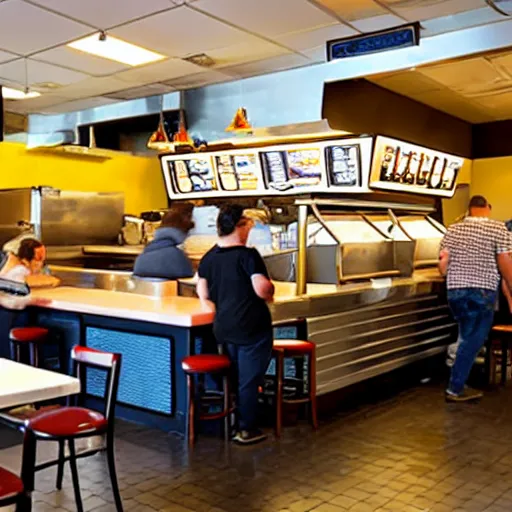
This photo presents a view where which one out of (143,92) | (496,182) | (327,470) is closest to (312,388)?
(327,470)

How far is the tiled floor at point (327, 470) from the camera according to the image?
11.3 ft

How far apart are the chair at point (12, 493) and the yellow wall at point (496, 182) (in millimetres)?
7216

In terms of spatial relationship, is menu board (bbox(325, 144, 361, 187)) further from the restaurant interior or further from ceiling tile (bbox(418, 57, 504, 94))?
ceiling tile (bbox(418, 57, 504, 94))

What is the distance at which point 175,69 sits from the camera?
19.5 feet

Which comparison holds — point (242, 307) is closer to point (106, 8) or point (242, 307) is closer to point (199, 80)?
point (106, 8)

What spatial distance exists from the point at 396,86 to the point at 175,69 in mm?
2152

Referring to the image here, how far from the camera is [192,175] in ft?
23.3

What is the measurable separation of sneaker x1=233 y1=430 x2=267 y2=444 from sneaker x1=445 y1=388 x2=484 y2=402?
1943 millimetres

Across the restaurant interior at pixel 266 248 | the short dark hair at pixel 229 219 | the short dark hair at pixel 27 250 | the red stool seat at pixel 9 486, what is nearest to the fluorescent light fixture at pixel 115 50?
the restaurant interior at pixel 266 248

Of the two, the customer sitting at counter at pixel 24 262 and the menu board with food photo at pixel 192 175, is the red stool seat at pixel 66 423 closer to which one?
the customer sitting at counter at pixel 24 262

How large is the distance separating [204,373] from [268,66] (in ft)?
9.83

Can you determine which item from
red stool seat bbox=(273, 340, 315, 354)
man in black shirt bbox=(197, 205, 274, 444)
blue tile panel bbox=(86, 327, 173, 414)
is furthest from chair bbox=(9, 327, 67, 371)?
red stool seat bbox=(273, 340, 315, 354)

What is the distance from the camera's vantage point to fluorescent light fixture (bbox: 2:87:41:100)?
704cm

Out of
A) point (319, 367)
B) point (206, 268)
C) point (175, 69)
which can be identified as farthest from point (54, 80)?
point (319, 367)
